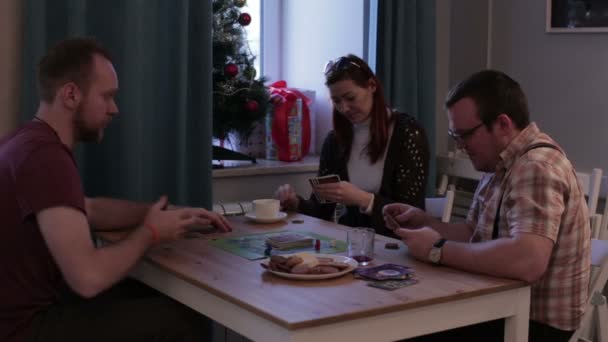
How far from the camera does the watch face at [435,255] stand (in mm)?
2029

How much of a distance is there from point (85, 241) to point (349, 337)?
0.63 m

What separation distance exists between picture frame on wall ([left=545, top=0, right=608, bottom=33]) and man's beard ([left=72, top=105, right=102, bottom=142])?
2241 mm

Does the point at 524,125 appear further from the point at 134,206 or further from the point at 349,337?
the point at 134,206

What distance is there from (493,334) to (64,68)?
4.21ft

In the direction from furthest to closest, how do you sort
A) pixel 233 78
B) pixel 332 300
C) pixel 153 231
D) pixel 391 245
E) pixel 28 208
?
pixel 233 78, pixel 391 245, pixel 153 231, pixel 28 208, pixel 332 300

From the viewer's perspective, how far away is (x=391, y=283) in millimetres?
1880

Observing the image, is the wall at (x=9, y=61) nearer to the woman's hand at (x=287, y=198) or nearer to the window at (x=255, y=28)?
the woman's hand at (x=287, y=198)

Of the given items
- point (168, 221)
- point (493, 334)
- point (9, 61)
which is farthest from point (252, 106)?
point (493, 334)

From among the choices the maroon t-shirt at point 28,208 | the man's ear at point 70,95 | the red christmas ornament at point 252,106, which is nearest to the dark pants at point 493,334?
the maroon t-shirt at point 28,208

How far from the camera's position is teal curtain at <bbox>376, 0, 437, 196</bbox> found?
3.65 m

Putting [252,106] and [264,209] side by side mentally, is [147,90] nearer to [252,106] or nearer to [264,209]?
[252,106]

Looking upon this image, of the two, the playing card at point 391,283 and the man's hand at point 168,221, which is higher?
the man's hand at point 168,221

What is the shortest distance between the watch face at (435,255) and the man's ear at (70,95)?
97cm

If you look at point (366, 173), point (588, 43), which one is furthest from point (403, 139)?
point (588, 43)
